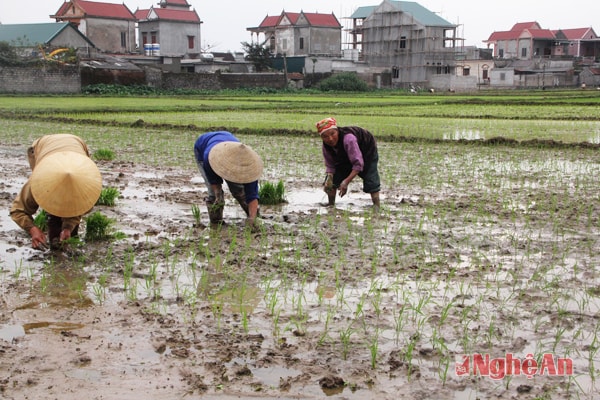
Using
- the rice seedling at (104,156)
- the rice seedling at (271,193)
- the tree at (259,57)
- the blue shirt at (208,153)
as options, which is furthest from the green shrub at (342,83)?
the blue shirt at (208,153)

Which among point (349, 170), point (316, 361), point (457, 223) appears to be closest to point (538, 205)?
point (457, 223)

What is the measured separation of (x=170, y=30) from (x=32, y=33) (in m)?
9.90

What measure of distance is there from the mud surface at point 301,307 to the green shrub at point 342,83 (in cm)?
3359

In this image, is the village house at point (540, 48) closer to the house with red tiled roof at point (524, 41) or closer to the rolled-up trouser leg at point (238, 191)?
the house with red tiled roof at point (524, 41)

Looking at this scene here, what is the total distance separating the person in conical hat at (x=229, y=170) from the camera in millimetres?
5238

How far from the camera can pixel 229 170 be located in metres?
5.23

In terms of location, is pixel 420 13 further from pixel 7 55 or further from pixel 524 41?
pixel 7 55

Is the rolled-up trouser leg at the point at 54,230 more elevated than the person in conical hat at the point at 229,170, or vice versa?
the person in conical hat at the point at 229,170

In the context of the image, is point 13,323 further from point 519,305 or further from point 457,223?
point 457,223

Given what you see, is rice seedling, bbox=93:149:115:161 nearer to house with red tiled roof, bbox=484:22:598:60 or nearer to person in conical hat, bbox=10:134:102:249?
person in conical hat, bbox=10:134:102:249

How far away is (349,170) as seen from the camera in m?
6.70

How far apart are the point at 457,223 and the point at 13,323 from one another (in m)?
3.71

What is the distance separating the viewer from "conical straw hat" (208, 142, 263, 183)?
523 cm

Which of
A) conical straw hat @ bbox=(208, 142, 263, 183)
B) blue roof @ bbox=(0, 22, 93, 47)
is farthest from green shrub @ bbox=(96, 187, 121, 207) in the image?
blue roof @ bbox=(0, 22, 93, 47)
